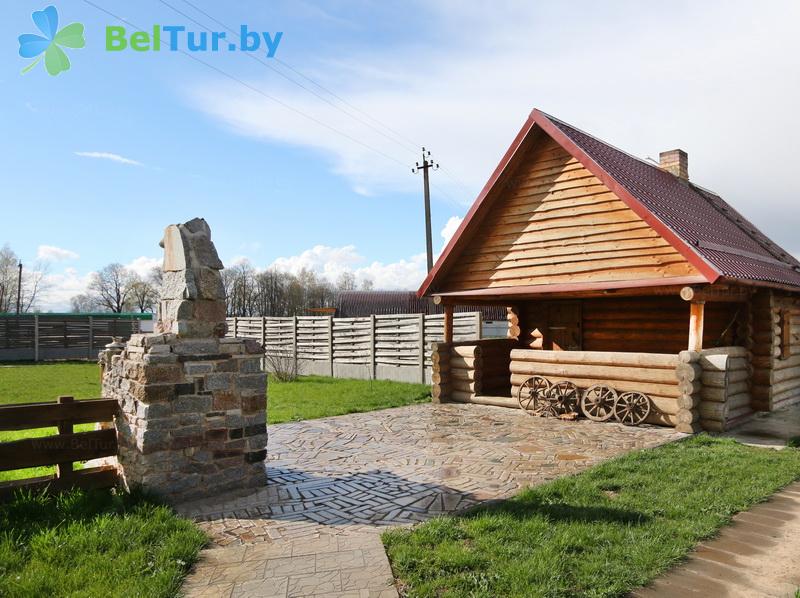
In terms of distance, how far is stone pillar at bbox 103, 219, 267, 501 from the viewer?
5.42 metres

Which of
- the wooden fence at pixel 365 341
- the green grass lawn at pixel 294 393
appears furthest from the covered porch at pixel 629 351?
the wooden fence at pixel 365 341

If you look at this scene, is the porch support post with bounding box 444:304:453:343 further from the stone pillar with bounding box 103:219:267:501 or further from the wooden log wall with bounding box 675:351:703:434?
the stone pillar with bounding box 103:219:267:501

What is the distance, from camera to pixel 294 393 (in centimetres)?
1425

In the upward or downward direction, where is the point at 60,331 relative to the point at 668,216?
downward

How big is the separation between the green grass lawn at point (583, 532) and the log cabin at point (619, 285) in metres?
3.13

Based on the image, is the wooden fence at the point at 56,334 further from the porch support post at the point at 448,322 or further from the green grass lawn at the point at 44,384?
the porch support post at the point at 448,322

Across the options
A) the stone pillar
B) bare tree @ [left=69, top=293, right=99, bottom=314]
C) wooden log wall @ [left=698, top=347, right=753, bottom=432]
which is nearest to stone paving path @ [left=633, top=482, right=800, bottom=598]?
wooden log wall @ [left=698, top=347, right=753, bottom=432]

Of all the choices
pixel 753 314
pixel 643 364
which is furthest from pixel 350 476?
pixel 753 314

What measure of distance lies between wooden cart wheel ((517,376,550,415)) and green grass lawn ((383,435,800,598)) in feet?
13.4

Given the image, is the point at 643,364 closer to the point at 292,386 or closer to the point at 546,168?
the point at 546,168

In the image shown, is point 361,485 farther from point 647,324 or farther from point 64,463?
point 647,324

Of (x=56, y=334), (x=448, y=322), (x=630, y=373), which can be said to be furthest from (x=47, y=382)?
(x=630, y=373)

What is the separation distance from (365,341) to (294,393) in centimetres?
358

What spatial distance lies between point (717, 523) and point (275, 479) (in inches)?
179
